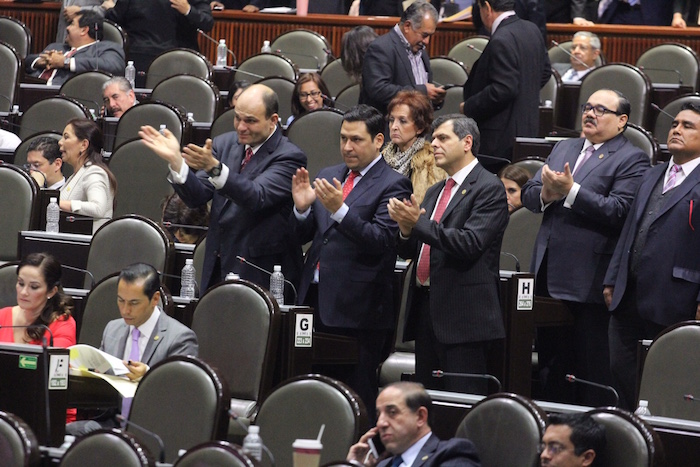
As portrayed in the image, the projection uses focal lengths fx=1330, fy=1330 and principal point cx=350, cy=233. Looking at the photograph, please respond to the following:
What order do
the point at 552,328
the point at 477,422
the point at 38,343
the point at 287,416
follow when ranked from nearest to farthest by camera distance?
the point at 477,422
the point at 287,416
the point at 38,343
the point at 552,328

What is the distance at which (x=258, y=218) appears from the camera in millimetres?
3928

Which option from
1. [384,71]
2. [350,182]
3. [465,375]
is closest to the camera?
[465,375]

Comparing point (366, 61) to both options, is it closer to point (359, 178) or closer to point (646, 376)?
point (359, 178)

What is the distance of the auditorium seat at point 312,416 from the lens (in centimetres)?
308

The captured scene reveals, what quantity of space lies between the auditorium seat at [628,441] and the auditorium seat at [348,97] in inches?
128

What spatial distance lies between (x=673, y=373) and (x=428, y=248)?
80 cm

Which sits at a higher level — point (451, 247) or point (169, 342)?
point (451, 247)

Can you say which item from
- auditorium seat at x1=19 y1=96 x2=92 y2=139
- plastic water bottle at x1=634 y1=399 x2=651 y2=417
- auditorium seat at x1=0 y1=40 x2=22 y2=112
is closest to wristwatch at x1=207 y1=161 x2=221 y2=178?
plastic water bottle at x1=634 y1=399 x2=651 y2=417

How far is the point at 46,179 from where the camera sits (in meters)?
5.14

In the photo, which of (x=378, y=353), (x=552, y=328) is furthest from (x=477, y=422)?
(x=552, y=328)

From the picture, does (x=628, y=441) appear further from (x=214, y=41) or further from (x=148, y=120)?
(x=214, y=41)

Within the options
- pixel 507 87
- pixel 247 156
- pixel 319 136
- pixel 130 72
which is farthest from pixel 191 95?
pixel 247 156

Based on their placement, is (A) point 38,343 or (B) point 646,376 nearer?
(B) point 646,376

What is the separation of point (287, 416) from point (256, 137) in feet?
3.52
